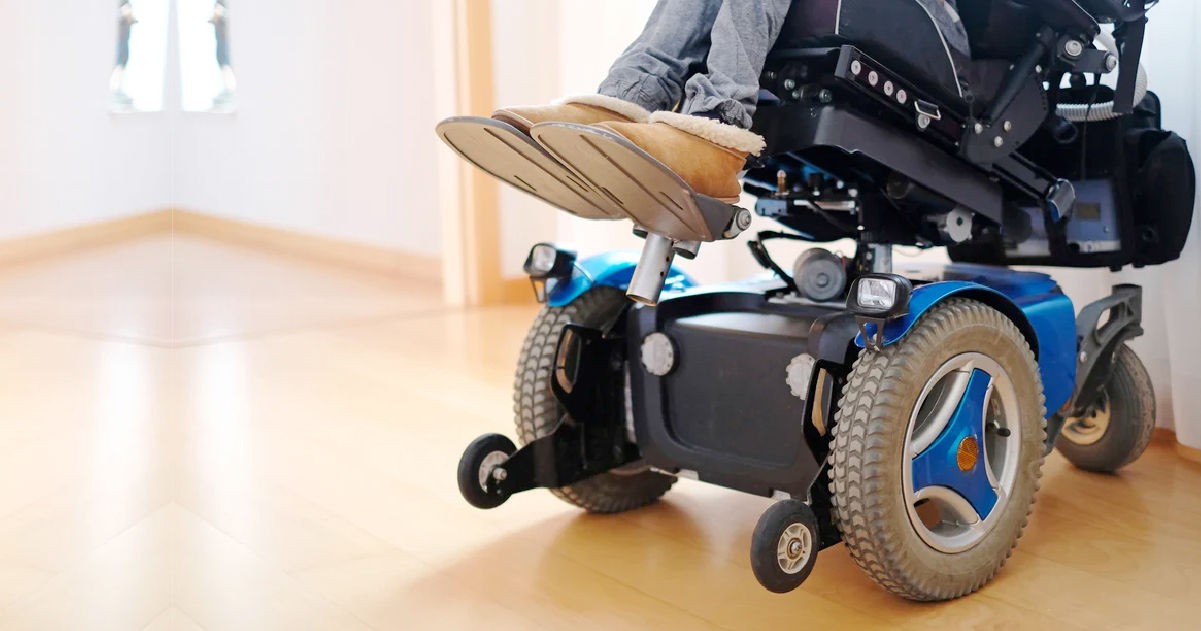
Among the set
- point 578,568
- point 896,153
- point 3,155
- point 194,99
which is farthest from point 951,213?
point 3,155

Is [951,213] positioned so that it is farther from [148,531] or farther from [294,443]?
[294,443]

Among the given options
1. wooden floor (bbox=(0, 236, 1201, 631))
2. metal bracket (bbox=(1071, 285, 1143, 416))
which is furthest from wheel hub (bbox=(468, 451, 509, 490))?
metal bracket (bbox=(1071, 285, 1143, 416))

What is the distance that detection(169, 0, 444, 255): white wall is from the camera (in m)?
2.09

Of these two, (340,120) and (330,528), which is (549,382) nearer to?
(330,528)

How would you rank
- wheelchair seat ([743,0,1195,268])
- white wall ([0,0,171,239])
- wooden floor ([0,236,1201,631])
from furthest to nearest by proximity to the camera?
wheelchair seat ([743,0,1195,268]) → wooden floor ([0,236,1201,631]) → white wall ([0,0,171,239])

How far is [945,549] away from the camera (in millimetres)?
1046

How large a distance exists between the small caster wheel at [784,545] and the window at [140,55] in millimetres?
629

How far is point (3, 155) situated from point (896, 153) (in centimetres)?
83

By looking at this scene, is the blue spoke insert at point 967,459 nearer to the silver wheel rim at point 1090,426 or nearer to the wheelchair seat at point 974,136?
the wheelchair seat at point 974,136

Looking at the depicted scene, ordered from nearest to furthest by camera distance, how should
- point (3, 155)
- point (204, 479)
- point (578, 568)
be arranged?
point (3, 155)
point (578, 568)
point (204, 479)

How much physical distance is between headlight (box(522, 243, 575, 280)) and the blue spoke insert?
0.49 m

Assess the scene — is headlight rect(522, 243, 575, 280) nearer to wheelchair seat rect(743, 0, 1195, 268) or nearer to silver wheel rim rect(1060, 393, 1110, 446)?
wheelchair seat rect(743, 0, 1195, 268)

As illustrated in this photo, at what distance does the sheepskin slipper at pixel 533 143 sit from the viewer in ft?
3.20

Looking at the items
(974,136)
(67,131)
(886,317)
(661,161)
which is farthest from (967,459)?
(67,131)
